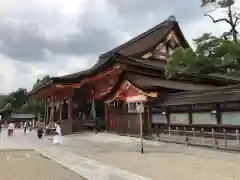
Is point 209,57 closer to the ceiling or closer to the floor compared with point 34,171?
closer to the ceiling

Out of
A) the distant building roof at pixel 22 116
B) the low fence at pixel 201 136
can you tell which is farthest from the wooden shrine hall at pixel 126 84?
the distant building roof at pixel 22 116

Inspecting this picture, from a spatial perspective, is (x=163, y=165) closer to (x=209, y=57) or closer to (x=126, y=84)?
(x=209, y=57)

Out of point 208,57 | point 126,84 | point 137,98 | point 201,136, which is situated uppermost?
point 208,57

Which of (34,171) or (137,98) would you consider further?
(137,98)

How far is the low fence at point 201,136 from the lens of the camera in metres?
15.0

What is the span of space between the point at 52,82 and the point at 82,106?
19.0 feet

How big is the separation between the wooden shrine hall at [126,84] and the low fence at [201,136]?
234 cm

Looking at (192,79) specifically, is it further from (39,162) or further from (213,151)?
(39,162)

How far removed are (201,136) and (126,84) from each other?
29.8 feet

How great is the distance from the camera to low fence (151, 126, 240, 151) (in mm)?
14992

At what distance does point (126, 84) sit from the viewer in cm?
2461

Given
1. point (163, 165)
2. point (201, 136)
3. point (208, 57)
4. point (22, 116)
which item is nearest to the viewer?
point (163, 165)

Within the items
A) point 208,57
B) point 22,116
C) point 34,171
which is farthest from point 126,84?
point 22,116

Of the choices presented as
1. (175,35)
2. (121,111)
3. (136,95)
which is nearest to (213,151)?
(136,95)
